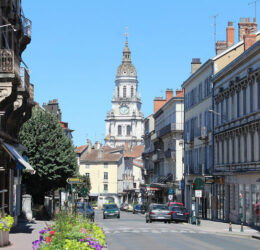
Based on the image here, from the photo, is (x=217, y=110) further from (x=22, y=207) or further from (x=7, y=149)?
(x=7, y=149)

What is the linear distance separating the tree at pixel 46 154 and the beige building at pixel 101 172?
97955 mm

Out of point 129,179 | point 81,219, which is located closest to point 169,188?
point 81,219

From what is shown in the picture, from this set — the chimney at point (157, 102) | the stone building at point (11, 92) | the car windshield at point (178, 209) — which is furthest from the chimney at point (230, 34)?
the chimney at point (157, 102)

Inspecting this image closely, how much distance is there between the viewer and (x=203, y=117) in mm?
60188

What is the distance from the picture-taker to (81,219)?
50.4 ft

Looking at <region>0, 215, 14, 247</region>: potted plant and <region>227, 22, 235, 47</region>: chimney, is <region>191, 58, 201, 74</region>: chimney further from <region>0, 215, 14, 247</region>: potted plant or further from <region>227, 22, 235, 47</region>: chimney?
<region>0, 215, 14, 247</region>: potted plant

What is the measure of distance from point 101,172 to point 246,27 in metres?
94.4

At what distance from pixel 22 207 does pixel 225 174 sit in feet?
52.3

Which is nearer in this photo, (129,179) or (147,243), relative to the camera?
(147,243)

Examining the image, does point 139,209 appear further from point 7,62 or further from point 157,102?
point 7,62

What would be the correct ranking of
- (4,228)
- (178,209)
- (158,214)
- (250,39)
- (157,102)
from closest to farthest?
(4,228), (158,214), (178,209), (250,39), (157,102)

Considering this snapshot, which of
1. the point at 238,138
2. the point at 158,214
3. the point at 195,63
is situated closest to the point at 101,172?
the point at 195,63

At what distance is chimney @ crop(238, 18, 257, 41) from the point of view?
56.6 metres

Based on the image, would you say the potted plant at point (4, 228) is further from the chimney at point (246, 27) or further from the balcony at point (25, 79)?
the chimney at point (246, 27)
